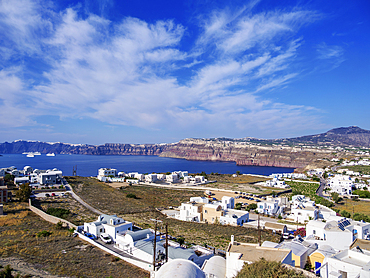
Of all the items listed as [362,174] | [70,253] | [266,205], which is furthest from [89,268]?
[362,174]

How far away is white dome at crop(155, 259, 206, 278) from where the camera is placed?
8.23 metres

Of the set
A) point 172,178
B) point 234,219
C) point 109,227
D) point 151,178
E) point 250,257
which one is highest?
point 250,257

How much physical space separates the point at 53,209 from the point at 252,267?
2726cm

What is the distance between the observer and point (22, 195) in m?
33.8

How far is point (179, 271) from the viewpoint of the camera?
27.6 feet

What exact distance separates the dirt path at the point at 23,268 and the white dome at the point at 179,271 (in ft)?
25.9

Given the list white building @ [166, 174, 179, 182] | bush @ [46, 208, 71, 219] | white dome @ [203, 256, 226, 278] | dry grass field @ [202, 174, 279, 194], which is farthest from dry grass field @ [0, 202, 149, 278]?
white building @ [166, 174, 179, 182]

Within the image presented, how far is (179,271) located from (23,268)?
10.7 m

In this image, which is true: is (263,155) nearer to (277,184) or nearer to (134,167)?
(134,167)

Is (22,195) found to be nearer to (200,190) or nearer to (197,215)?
(197,215)

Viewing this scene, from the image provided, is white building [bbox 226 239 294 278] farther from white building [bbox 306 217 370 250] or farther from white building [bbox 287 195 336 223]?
white building [bbox 287 195 336 223]

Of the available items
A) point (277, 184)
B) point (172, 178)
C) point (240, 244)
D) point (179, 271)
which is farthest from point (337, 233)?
point (172, 178)

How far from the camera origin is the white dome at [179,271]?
8.23 m

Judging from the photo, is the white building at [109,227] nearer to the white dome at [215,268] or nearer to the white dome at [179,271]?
the white dome at [215,268]
